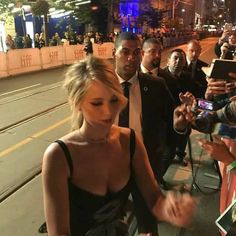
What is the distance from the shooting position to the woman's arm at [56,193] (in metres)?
1.56

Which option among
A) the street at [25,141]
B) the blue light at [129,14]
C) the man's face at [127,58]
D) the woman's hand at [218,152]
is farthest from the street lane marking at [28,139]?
the blue light at [129,14]

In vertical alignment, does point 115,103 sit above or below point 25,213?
above

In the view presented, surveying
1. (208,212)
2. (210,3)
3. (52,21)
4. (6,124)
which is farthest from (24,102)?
(210,3)

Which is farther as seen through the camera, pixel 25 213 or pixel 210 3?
pixel 210 3

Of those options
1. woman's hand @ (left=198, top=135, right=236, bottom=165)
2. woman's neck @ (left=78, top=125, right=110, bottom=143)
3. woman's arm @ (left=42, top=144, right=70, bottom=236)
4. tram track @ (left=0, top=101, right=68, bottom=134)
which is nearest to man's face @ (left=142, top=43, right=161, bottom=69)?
woman's hand @ (left=198, top=135, right=236, bottom=165)

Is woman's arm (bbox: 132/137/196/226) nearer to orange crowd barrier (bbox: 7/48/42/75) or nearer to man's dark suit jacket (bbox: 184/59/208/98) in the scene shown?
man's dark suit jacket (bbox: 184/59/208/98)

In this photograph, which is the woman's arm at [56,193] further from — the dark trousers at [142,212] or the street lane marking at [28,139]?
the street lane marking at [28,139]

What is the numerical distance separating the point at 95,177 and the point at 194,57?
169 inches

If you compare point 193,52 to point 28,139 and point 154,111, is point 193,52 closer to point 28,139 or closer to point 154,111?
point 154,111

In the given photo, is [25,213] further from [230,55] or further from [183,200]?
[230,55]

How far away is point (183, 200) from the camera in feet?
5.38

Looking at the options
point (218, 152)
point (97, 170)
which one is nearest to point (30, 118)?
point (218, 152)

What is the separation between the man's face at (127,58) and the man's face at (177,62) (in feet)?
6.47

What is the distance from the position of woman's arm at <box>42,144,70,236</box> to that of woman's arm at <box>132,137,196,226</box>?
405mm
